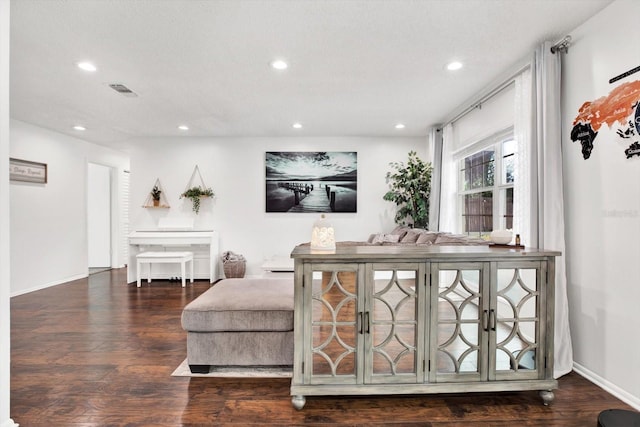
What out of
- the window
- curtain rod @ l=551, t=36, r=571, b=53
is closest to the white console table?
the window

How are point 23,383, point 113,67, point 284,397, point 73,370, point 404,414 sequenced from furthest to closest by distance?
point 113,67 < point 73,370 < point 23,383 < point 284,397 < point 404,414

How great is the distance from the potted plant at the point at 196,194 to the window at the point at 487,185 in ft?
13.6

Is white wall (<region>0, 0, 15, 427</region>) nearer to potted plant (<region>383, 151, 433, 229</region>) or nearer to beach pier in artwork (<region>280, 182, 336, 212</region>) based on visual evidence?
beach pier in artwork (<region>280, 182, 336, 212</region>)

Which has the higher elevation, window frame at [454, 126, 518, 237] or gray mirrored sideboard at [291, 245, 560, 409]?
window frame at [454, 126, 518, 237]

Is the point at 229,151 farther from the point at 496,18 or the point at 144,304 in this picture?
the point at 496,18

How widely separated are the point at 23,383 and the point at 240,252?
3724 millimetres

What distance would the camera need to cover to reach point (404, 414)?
1954 millimetres

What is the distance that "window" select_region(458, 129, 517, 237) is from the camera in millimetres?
3613

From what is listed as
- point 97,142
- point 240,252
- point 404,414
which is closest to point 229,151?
point 240,252

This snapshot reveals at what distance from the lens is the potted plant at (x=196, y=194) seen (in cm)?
573

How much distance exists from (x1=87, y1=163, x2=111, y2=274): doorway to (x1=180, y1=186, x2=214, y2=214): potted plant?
228 cm

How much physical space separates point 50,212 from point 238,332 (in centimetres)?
481

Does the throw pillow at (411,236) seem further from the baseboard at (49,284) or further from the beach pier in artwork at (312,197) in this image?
the baseboard at (49,284)

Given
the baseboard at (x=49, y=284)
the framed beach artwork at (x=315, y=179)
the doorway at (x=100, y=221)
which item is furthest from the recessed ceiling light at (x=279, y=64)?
the doorway at (x=100, y=221)
